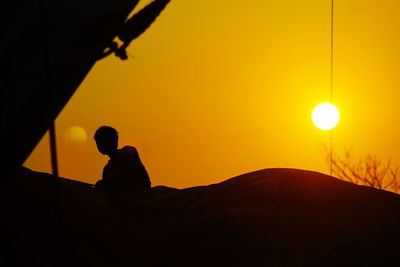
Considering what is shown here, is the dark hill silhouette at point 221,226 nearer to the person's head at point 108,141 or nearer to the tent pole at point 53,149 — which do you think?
the tent pole at point 53,149

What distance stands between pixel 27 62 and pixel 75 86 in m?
0.23

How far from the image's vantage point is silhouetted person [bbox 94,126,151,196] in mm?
4043

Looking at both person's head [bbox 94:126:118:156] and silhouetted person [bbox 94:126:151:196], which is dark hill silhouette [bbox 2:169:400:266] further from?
person's head [bbox 94:126:118:156]

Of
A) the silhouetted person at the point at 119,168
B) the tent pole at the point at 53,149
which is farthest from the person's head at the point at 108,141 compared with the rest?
the tent pole at the point at 53,149

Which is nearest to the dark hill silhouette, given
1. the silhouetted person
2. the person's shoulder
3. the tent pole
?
the tent pole

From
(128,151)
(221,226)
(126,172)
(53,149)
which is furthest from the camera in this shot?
(128,151)

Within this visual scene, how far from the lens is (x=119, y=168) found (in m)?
4.12

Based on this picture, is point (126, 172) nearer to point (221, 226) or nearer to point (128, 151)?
point (128, 151)

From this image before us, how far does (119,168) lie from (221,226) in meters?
1.39

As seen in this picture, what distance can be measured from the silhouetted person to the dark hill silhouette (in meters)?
0.59

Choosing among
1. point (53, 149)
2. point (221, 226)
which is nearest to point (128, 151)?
point (221, 226)

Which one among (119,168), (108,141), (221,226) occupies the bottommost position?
(221,226)

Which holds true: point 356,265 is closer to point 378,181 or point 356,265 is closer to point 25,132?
point 25,132

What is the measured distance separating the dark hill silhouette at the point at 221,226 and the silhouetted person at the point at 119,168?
59 cm
